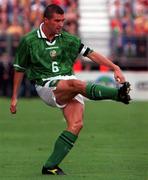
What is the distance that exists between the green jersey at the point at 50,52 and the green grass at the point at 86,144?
125 cm

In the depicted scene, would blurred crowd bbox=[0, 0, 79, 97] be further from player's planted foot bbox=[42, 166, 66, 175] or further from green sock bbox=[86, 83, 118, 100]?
green sock bbox=[86, 83, 118, 100]

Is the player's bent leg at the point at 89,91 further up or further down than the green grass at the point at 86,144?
further up

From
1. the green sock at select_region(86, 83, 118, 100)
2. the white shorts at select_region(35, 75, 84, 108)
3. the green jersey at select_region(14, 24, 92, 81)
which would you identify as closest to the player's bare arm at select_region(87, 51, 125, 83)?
the green jersey at select_region(14, 24, 92, 81)

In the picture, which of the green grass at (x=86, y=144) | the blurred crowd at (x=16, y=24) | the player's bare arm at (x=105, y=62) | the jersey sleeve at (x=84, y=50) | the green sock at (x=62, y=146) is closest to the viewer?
the player's bare arm at (x=105, y=62)

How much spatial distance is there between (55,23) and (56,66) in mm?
533

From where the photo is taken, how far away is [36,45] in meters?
9.92

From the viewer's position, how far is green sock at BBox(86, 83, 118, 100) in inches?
362

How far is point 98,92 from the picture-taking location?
9320mm

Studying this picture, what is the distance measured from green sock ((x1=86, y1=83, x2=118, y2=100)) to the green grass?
3.10 feet

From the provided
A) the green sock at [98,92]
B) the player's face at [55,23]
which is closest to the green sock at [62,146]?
the green sock at [98,92]

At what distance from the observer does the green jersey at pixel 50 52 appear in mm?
9891

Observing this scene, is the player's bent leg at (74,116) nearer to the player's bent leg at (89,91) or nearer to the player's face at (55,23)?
the player's bent leg at (89,91)

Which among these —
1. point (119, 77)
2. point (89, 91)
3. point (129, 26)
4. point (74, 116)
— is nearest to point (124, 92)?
point (119, 77)

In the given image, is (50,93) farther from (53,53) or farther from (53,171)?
(53,171)
